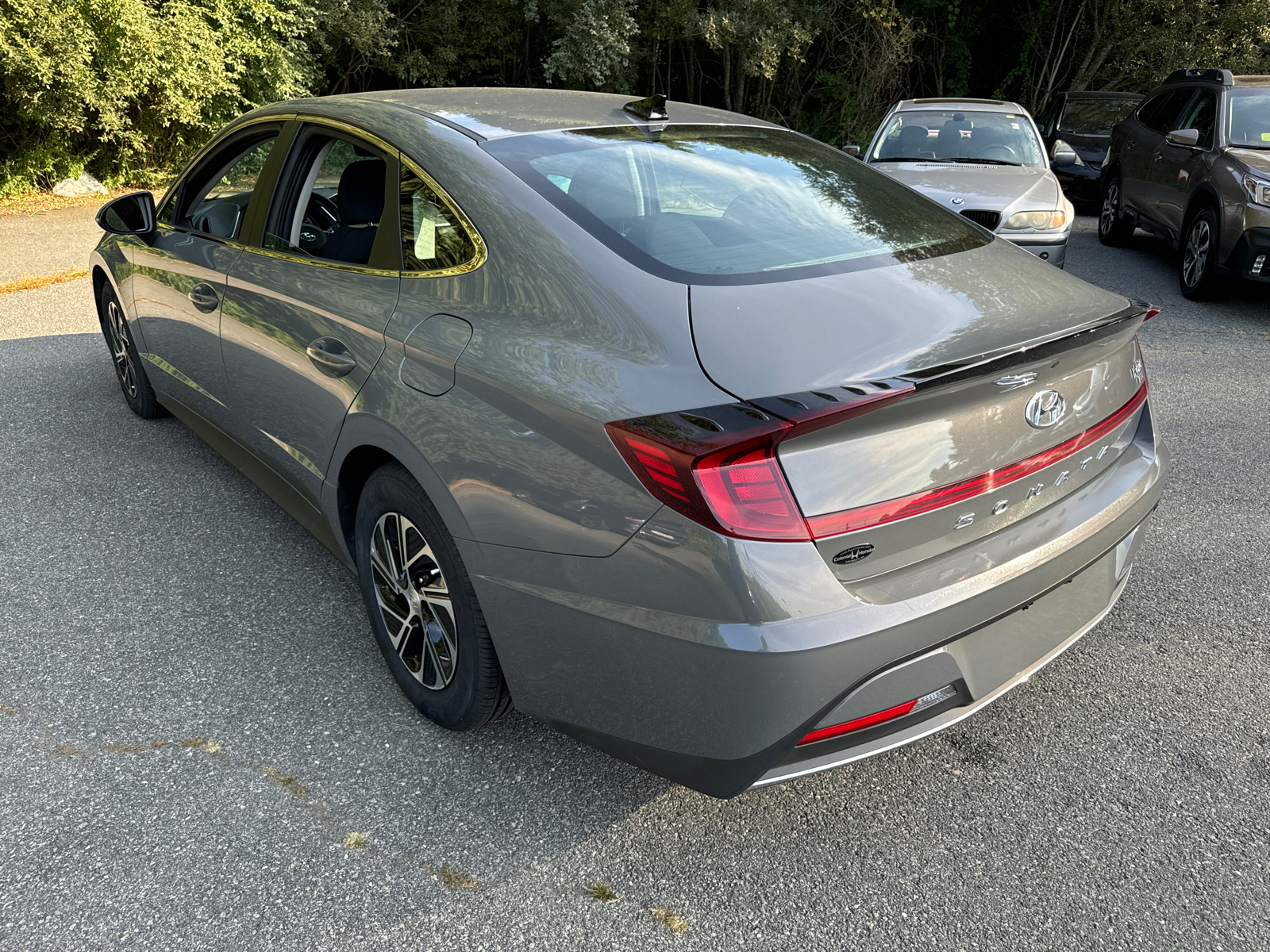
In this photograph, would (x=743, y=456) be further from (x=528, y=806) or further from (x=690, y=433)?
(x=528, y=806)

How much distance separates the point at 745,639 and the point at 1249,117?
26.7 ft

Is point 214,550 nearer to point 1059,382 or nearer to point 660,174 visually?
point 660,174

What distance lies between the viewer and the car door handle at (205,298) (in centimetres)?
344

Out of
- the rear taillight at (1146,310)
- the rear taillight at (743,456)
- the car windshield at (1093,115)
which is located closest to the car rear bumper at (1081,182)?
the car windshield at (1093,115)

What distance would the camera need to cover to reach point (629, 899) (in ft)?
7.05

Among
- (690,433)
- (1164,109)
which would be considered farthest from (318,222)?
(1164,109)

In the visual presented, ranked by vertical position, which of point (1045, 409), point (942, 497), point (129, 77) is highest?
point (129, 77)

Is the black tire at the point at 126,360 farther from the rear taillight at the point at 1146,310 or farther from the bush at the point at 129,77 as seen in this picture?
the bush at the point at 129,77

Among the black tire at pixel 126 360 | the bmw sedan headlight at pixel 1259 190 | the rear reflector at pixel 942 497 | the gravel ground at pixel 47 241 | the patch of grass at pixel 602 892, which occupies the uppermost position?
the rear reflector at pixel 942 497

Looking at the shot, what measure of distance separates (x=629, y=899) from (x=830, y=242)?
1.66m

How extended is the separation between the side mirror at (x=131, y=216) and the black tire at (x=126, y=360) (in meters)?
0.48

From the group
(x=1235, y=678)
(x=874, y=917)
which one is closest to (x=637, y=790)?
(x=874, y=917)

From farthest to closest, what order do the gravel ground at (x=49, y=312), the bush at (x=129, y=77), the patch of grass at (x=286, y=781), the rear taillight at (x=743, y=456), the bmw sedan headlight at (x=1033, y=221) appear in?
the bush at (x=129, y=77)
the bmw sedan headlight at (x=1033, y=221)
the gravel ground at (x=49, y=312)
the patch of grass at (x=286, y=781)
the rear taillight at (x=743, y=456)

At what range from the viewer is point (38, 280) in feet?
27.8
